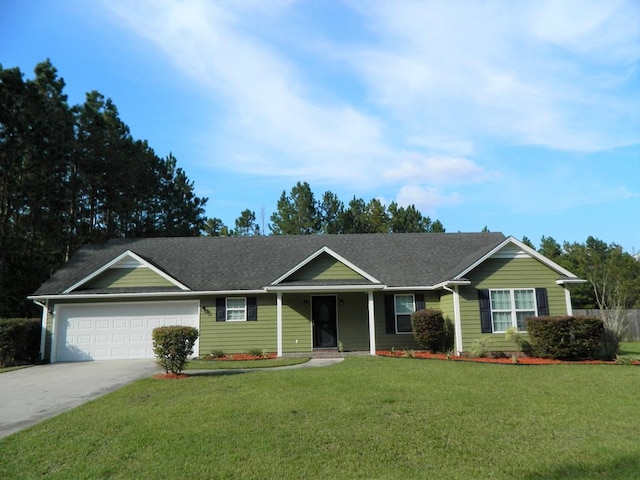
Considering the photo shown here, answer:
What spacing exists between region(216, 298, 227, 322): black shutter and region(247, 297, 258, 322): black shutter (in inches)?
34.8

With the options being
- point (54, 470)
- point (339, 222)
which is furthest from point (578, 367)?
point (339, 222)

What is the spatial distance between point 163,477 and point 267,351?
12921mm

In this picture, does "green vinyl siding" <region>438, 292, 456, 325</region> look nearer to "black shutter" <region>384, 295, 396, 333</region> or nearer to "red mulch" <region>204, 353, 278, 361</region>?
"black shutter" <region>384, 295, 396, 333</region>

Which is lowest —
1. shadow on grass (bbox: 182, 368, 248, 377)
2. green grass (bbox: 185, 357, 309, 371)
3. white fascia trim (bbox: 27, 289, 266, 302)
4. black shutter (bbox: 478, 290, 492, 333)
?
shadow on grass (bbox: 182, 368, 248, 377)

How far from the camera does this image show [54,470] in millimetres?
5375

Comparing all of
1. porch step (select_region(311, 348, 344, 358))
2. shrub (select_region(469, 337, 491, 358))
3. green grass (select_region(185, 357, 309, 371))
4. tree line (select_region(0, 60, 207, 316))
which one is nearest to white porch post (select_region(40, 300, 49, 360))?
green grass (select_region(185, 357, 309, 371))

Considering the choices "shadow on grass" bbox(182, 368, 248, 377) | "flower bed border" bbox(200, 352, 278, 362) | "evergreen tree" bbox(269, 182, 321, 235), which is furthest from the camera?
"evergreen tree" bbox(269, 182, 321, 235)

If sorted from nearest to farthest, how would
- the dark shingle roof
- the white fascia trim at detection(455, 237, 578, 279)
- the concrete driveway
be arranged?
the concrete driveway
the white fascia trim at detection(455, 237, 578, 279)
the dark shingle roof

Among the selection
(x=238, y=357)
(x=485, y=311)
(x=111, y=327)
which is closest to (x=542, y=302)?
(x=485, y=311)

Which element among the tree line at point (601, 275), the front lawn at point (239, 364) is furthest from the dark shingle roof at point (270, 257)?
the tree line at point (601, 275)

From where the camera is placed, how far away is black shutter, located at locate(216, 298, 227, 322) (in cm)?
1816

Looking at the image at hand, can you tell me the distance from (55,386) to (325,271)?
936 cm

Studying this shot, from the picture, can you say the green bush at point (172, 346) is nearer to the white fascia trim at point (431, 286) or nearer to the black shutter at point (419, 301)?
the white fascia trim at point (431, 286)

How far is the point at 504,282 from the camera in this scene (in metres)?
16.5
